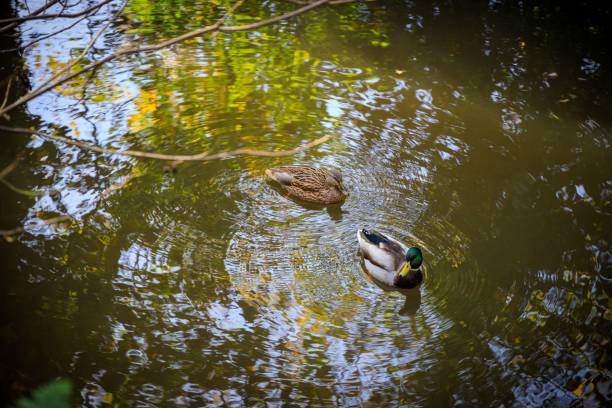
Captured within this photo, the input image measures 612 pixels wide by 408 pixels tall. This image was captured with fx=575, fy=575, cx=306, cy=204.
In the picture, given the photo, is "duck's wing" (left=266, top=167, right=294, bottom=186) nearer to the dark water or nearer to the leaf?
the dark water

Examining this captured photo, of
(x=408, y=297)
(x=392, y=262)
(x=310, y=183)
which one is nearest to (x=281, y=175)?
(x=310, y=183)

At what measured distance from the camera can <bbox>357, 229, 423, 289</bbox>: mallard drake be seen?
209 inches

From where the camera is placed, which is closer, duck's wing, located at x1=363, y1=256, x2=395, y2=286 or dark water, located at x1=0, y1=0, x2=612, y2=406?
dark water, located at x1=0, y1=0, x2=612, y2=406

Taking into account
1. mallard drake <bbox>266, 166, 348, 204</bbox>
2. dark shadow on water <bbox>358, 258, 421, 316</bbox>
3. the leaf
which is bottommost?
dark shadow on water <bbox>358, 258, 421, 316</bbox>

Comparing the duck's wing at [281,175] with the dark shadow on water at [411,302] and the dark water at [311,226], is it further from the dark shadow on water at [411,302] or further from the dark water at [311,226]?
the dark shadow on water at [411,302]

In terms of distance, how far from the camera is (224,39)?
963 cm

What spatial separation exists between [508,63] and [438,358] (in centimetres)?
624

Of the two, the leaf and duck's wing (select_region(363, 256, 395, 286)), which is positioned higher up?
duck's wing (select_region(363, 256, 395, 286))

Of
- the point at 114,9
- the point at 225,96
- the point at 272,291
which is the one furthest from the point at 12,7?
the point at 272,291

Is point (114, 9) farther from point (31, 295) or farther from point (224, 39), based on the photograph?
point (31, 295)

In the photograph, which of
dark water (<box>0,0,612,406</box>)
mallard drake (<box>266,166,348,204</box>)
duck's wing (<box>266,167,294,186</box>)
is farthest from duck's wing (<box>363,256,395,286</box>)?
duck's wing (<box>266,167,294,186</box>)

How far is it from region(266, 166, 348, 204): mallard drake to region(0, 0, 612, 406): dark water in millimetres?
161

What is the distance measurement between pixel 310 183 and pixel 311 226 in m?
0.54

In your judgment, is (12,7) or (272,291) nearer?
(272,291)
